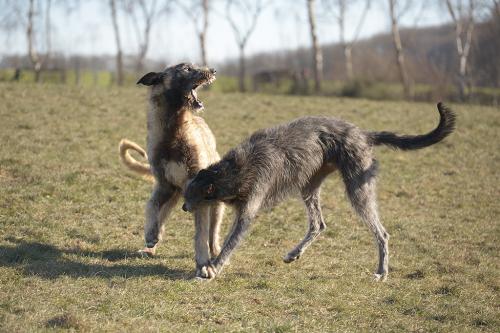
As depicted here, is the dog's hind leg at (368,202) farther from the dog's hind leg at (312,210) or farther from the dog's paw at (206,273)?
the dog's paw at (206,273)

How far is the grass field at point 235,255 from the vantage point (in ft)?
16.2

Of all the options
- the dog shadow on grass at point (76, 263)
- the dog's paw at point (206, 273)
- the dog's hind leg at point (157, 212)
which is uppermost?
the dog's hind leg at point (157, 212)

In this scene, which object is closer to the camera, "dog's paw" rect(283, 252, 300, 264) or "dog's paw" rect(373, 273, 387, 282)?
"dog's paw" rect(373, 273, 387, 282)

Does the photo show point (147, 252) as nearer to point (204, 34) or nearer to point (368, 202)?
point (368, 202)

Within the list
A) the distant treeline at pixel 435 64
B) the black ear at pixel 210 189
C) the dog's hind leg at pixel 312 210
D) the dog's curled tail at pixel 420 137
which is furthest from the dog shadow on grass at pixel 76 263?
the distant treeline at pixel 435 64

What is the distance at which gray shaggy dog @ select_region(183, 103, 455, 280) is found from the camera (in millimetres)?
6051

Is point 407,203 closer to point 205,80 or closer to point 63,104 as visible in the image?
point 205,80

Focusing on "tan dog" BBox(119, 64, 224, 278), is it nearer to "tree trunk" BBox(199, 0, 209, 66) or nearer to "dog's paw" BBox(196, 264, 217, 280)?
"dog's paw" BBox(196, 264, 217, 280)

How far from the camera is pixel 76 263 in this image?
239 inches

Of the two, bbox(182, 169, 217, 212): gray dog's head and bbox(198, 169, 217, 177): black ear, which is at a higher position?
bbox(198, 169, 217, 177): black ear

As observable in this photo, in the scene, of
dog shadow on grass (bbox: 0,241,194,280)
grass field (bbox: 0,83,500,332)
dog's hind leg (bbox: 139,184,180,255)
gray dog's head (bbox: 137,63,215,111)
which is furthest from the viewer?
dog's hind leg (bbox: 139,184,180,255)

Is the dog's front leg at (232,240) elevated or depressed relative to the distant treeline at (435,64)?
depressed

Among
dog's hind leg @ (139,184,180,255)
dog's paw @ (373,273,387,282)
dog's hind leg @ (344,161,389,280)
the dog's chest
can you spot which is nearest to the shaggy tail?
dog's hind leg @ (139,184,180,255)

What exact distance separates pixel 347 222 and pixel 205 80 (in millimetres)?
3500
